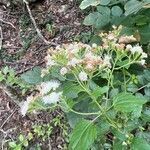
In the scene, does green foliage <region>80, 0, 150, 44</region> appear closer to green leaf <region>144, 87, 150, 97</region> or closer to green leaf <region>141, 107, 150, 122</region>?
green leaf <region>144, 87, 150, 97</region>

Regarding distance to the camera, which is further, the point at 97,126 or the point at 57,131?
the point at 57,131

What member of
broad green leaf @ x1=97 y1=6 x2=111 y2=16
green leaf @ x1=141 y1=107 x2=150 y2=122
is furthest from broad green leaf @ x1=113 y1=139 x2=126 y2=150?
broad green leaf @ x1=97 y1=6 x2=111 y2=16

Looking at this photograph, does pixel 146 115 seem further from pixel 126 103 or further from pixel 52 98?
pixel 52 98

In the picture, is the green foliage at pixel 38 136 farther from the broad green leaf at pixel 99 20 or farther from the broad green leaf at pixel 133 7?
the broad green leaf at pixel 133 7

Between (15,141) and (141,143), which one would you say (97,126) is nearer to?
(141,143)

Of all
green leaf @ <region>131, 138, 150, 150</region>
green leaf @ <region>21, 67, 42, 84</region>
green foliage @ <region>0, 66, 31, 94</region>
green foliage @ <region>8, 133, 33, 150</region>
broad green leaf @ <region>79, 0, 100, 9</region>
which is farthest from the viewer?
green foliage @ <region>0, 66, 31, 94</region>

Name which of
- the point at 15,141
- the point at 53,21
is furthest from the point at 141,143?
the point at 53,21
